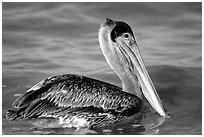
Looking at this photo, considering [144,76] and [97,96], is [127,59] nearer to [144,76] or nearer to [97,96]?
[144,76]

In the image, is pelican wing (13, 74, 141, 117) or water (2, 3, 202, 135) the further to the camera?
water (2, 3, 202, 135)

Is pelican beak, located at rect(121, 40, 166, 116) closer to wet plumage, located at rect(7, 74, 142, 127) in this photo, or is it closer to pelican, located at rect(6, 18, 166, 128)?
pelican, located at rect(6, 18, 166, 128)

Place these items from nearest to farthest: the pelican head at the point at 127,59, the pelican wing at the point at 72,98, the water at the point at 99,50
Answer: the pelican wing at the point at 72,98
the pelican head at the point at 127,59
the water at the point at 99,50

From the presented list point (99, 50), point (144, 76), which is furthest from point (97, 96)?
point (99, 50)

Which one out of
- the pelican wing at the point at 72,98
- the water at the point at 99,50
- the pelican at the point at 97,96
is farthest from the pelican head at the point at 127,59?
the water at the point at 99,50

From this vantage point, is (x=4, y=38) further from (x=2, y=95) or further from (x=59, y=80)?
(x=59, y=80)

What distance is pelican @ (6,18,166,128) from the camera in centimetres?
753

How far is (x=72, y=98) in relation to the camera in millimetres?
7672

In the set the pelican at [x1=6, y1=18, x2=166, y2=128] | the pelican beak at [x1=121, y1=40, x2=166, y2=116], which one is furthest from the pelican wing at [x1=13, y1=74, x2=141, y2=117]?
the pelican beak at [x1=121, y1=40, x2=166, y2=116]

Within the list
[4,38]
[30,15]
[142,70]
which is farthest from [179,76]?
[30,15]

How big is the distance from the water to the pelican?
6.6 inches

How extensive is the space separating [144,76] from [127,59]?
0.39 metres

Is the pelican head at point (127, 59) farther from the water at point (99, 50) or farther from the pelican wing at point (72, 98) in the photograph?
the water at point (99, 50)

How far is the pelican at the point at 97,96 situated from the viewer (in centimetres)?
753
